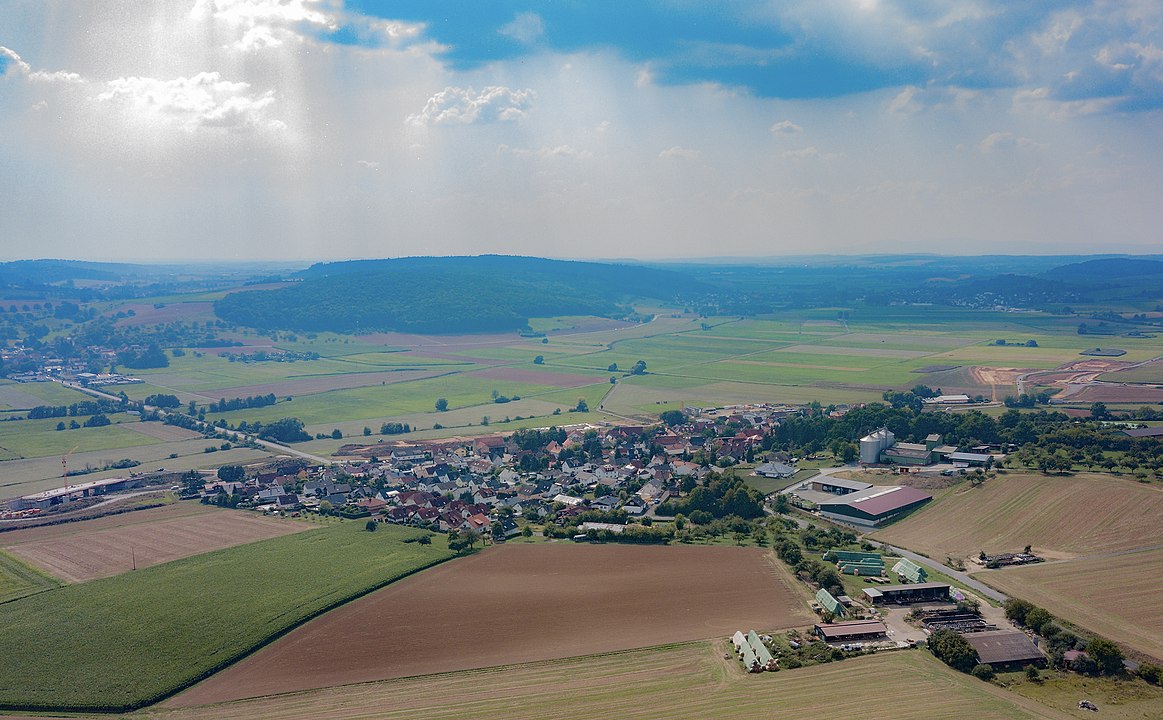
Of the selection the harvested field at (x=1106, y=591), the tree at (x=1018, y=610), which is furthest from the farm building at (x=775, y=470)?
the tree at (x=1018, y=610)

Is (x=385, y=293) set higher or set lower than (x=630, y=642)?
higher

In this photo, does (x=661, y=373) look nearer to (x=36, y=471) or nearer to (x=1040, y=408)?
(x=1040, y=408)

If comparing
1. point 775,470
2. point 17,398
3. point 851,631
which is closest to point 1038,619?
point 851,631

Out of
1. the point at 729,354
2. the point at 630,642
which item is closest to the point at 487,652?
the point at 630,642

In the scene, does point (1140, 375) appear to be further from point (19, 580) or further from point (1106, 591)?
point (19, 580)

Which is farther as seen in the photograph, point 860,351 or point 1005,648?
point 860,351

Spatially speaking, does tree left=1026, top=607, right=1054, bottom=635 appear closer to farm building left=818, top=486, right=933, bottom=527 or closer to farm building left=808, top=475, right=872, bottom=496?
farm building left=818, top=486, right=933, bottom=527
